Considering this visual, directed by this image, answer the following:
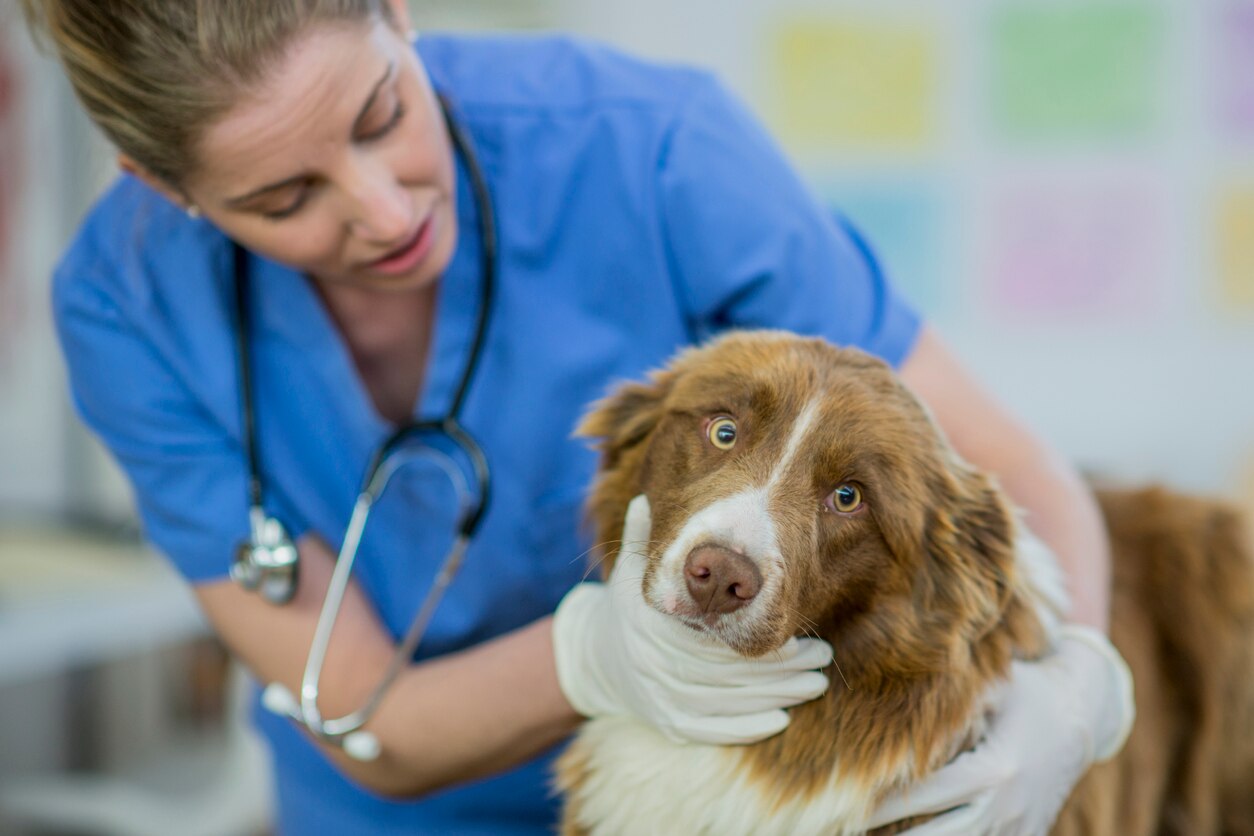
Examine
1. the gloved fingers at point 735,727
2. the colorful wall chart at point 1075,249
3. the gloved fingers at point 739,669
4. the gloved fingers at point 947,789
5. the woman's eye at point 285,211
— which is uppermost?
the woman's eye at point 285,211

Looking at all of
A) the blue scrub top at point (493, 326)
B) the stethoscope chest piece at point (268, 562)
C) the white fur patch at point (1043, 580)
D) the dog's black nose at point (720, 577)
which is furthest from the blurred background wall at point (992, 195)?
the dog's black nose at point (720, 577)

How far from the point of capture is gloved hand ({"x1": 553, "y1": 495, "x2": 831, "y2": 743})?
1.11 metres

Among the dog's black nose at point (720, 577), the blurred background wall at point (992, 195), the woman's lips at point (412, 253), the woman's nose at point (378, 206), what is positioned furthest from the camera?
the blurred background wall at point (992, 195)

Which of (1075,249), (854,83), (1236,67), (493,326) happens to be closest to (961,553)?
(493,326)

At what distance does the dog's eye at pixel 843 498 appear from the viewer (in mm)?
1097

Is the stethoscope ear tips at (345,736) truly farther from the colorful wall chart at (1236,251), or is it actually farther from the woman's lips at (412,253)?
the colorful wall chart at (1236,251)

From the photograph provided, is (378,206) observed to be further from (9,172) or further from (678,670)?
(9,172)

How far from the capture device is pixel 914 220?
3977 millimetres

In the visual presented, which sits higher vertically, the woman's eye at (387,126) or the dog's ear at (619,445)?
the woman's eye at (387,126)

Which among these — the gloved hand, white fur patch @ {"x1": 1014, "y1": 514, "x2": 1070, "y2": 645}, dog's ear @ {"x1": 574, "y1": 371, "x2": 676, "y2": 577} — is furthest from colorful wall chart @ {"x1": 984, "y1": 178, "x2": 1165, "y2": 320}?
the gloved hand

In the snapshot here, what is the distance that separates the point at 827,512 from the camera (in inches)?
43.1

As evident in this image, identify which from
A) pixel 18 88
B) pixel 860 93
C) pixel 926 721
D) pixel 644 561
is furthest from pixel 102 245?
pixel 860 93

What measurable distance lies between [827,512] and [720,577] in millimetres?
154

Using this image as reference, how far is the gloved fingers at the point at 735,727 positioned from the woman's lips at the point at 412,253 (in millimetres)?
578
